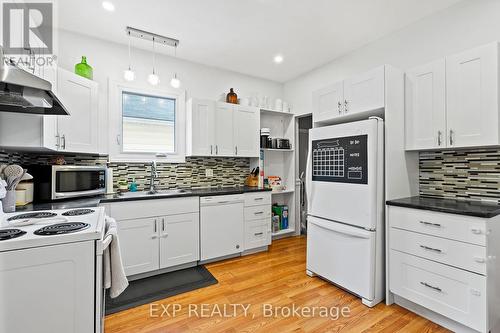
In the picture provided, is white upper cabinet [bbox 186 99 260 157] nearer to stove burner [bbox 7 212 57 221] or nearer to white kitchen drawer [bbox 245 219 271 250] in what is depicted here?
white kitchen drawer [bbox 245 219 271 250]

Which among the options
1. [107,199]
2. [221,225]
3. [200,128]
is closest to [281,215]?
[221,225]

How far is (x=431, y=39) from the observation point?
236 cm

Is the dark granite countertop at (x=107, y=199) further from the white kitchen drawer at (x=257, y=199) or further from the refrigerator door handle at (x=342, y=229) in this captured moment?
the refrigerator door handle at (x=342, y=229)

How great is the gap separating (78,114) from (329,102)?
266 centimetres

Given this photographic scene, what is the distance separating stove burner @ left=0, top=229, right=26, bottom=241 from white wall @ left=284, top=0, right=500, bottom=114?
3.48m

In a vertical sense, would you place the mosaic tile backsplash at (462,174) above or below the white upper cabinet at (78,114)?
below

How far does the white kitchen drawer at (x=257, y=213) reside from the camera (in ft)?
Result: 10.5

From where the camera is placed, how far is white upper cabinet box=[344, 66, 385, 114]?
2115 mm

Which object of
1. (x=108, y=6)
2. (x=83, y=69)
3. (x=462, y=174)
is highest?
(x=108, y=6)

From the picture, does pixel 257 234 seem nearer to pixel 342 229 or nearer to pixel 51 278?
pixel 342 229

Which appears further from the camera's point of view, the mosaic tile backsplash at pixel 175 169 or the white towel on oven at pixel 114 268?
the mosaic tile backsplash at pixel 175 169

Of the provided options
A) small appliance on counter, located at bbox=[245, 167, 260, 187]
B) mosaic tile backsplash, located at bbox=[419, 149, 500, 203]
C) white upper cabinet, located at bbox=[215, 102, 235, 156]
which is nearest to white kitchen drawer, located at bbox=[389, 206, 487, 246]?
mosaic tile backsplash, located at bbox=[419, 149, 500, 203]

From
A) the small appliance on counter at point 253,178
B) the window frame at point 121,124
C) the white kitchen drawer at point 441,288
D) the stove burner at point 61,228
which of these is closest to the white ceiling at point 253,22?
the window frame at point 121,124

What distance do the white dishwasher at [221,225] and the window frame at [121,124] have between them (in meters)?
0.83
